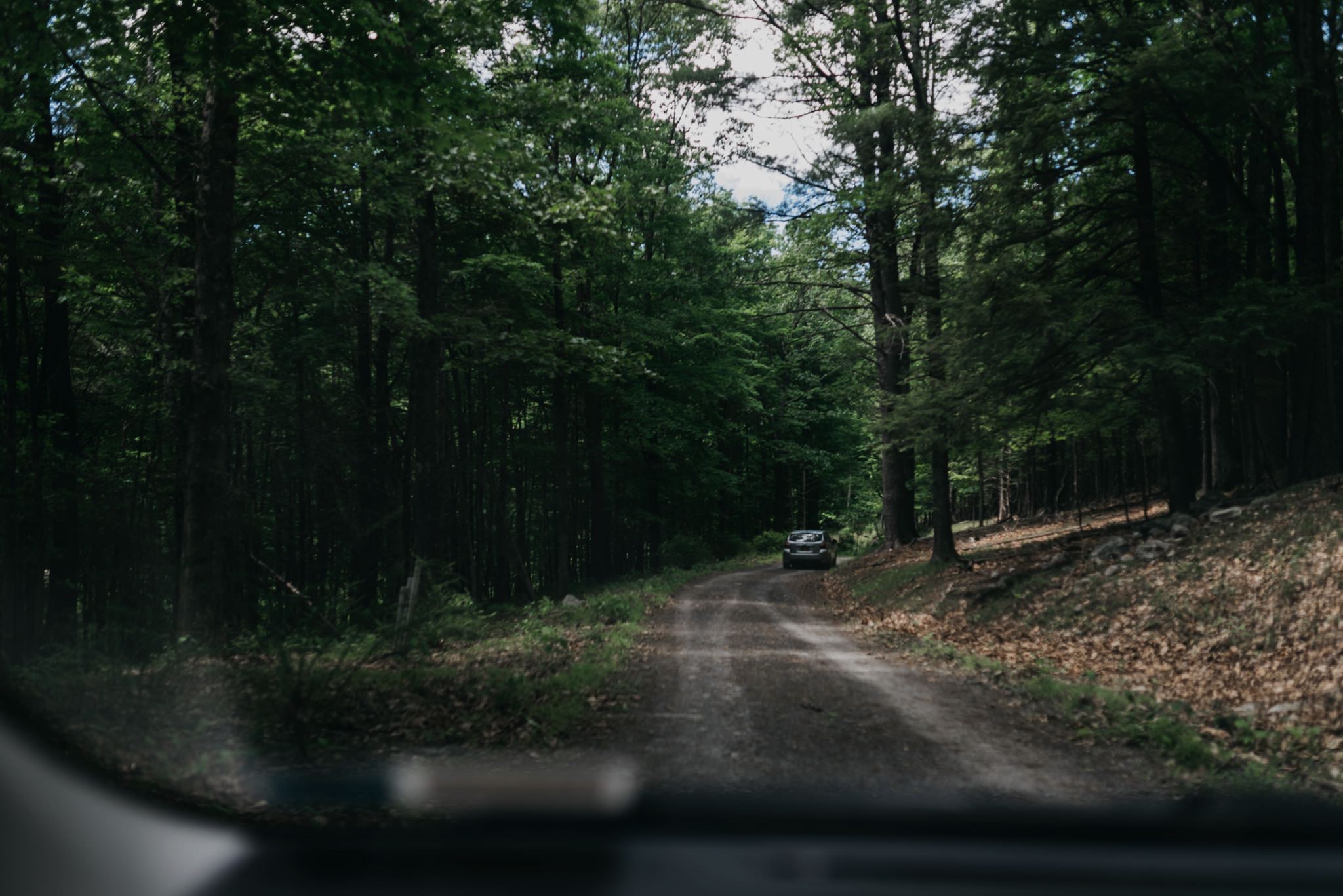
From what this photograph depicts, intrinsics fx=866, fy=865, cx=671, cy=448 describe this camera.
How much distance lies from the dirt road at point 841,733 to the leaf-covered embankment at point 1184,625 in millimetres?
877

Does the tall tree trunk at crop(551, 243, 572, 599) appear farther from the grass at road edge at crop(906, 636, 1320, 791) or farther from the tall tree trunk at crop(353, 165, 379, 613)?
the grass at road edge at crop(906, 636, 1320, 791)

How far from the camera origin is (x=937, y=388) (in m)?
15.7

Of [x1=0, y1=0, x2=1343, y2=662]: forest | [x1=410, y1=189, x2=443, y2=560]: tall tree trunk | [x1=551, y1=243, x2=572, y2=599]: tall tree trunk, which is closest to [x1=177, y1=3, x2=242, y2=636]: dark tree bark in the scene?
[x1=0, y1=0, x2=1343, y2=662]: forest

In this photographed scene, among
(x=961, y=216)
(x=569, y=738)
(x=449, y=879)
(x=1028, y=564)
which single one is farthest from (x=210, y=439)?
(x=1028, y=564)

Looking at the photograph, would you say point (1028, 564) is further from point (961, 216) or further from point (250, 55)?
point (250, 55)

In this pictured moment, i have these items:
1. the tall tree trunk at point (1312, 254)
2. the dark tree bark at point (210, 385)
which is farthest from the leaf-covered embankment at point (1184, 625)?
the dark tree bark at point (210, 385)

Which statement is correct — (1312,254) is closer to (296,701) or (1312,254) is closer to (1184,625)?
(1184,625)

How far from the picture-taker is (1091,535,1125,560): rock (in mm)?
15148

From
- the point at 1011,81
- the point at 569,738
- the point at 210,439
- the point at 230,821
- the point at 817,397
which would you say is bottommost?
the point at 569,738

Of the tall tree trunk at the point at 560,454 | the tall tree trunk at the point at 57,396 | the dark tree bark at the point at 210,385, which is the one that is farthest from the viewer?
the tall tree trunk at the point at 560,454

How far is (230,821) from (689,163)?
2569 centimetres

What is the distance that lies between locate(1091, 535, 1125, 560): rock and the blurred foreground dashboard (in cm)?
1277

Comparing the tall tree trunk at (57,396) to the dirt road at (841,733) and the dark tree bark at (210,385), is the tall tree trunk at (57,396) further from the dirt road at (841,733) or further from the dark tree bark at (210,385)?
the dirt road at (841,733)

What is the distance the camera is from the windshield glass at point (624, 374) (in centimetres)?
733
